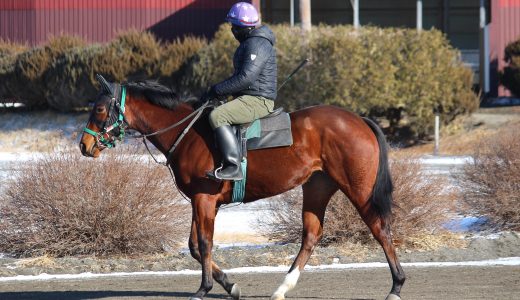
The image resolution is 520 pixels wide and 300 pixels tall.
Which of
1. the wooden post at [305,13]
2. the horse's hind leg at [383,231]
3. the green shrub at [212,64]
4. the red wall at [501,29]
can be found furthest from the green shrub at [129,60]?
the horse's hind leg at [383,231]

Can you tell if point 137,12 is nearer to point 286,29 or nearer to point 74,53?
point 74,53

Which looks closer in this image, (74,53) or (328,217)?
(328,217)

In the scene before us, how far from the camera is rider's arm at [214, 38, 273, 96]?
29.2 feet

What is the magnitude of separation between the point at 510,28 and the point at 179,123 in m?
28.7

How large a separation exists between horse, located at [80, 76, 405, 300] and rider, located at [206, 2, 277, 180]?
214 millimetres

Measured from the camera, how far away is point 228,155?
28.7 ft

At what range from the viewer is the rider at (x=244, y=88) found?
8.79 m

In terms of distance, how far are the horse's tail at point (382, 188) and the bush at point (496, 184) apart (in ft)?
11.2

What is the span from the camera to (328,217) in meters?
11.6

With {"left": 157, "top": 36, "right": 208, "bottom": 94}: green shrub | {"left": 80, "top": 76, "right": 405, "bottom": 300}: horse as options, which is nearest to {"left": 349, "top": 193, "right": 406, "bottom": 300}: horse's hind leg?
{"left": 80, "top": 76, "right": 405, "bottom": 300}: horse

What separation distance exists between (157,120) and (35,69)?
24120mm

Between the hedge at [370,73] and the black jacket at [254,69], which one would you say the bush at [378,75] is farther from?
the black jacket at [254,69]

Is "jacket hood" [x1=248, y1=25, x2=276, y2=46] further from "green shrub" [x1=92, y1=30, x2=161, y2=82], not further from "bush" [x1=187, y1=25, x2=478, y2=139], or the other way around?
"green shrub" [x1=92, y1=30, x2=161, y2=82]

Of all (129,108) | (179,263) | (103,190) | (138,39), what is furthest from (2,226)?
(138,39)
